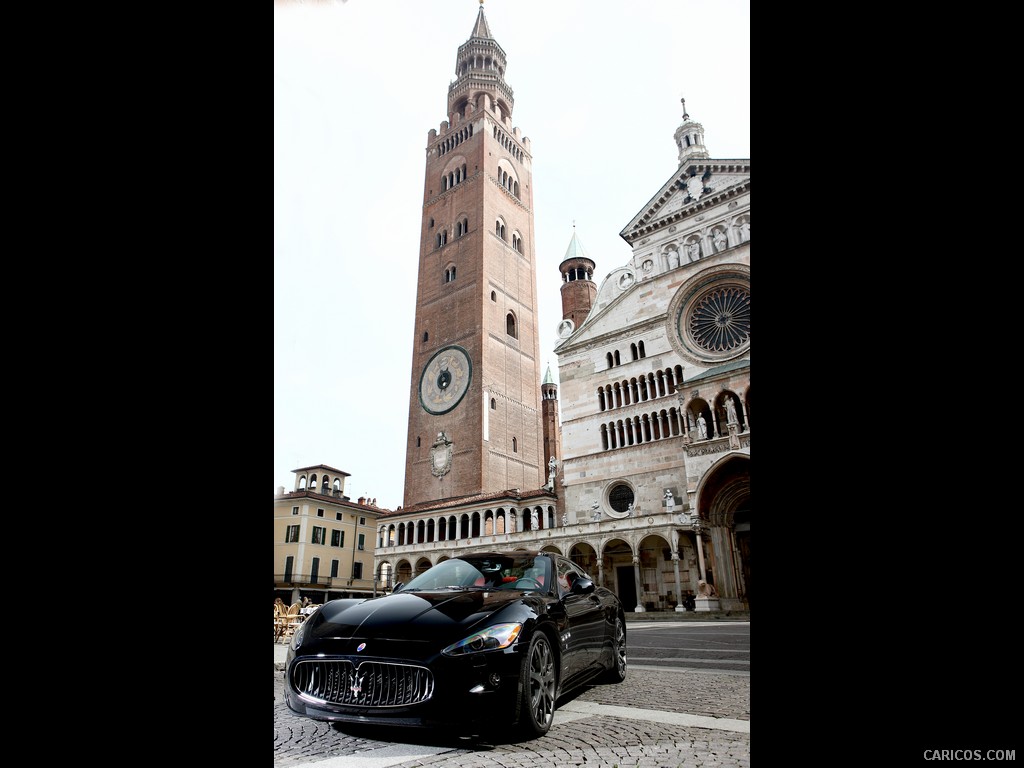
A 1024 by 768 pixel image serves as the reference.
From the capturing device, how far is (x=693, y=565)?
24.0 m

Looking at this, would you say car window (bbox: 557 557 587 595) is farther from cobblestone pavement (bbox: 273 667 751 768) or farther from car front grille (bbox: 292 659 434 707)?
car front grille (bbox: 292 659 434 707)

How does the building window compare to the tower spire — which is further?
the tower spire

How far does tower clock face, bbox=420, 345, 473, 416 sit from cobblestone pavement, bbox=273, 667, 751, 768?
34.7 m

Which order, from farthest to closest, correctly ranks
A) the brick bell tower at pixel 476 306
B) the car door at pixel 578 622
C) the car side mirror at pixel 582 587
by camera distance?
1. the brick bell tower at pixel 476 306
2. the car side mirror at pixel 582 587
3. the car door at pixel 578 622

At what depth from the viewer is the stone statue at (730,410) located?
76.5 feet

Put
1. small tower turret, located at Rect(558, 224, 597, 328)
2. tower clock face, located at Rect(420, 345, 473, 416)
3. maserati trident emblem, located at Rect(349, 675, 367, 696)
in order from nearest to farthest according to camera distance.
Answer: maserati trident emblem, located at Rect(349, 675, 367, 696) < tower clock face, located at Rect(420, 345, 473, 416) < small tower turret, located at Rect(558, 224, 597, 328)

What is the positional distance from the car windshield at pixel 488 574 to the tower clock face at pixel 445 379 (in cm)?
3356

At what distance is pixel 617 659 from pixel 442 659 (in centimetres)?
298

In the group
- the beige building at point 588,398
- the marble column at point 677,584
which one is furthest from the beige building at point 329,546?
the marble column at point 677,584

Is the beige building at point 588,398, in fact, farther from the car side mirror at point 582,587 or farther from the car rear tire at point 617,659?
the car side mirror at point 582,587

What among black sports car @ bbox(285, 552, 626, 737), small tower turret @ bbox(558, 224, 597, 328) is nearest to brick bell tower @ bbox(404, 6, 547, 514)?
small tower turret @ bbox(558, 224, 597, 328)

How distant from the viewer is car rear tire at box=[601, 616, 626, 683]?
5.67 m
